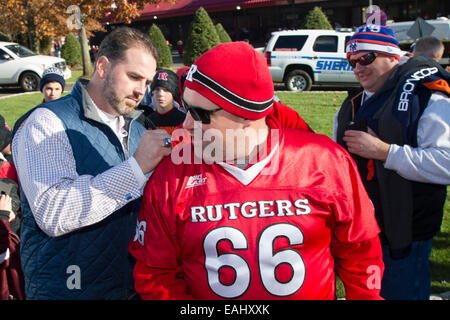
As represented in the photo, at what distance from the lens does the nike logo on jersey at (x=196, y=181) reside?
1.86 meters

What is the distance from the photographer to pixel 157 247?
183cm

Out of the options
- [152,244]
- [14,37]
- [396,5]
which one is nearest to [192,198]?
[152,244]

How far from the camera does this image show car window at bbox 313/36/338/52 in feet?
51.4

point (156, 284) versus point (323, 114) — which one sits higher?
point (156, 284)

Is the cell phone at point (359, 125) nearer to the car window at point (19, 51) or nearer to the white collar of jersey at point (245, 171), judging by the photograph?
the white collar of jersey at point (245, 171)

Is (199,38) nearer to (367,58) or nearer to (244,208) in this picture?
(367,58)

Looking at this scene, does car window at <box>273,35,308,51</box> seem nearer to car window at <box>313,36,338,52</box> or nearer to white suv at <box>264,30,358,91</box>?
white suv at <box>264,30,358,91</box>

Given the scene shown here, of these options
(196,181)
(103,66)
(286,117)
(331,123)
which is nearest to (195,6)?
(331,123)

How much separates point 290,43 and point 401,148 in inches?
562

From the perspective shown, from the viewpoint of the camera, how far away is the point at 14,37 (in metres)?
27.3

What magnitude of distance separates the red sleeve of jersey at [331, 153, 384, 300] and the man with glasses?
0.84m

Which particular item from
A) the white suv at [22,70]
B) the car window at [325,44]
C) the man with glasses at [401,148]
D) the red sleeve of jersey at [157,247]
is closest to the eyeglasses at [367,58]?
the man with glasses at [401,148]

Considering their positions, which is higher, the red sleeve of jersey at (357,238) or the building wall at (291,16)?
the building wall at (291,16)

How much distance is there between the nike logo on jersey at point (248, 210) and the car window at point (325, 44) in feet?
49.2
